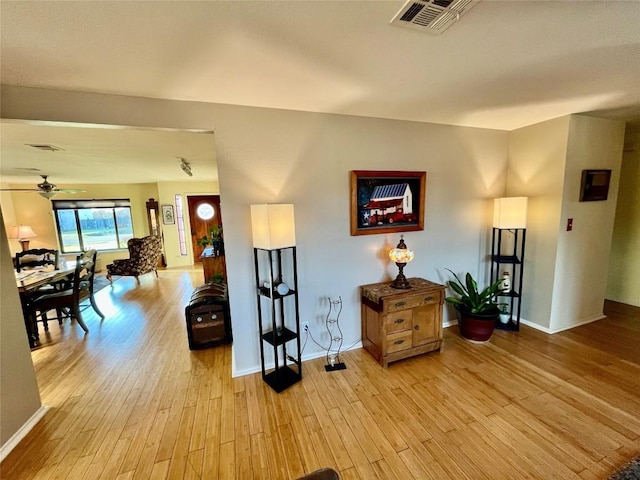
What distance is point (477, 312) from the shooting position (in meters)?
2.82

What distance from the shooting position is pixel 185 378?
7.95 ft

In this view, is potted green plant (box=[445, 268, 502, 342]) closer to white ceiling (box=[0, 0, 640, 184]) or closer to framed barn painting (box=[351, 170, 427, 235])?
framed barn painting (box=[351, 170, 427, 235])

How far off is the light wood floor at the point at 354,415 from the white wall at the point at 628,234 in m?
1.21

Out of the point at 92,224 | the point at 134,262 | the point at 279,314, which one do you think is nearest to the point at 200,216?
the point at 134,262

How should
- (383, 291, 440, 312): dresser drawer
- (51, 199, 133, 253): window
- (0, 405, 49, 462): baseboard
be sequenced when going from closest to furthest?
1. (0, 405, 49, 462): baseboard
2. (383, 291, 440, 312): dresser drawer
3. (51, 199, 133, 253): window

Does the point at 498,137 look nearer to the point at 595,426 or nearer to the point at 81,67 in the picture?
the point at 595,426

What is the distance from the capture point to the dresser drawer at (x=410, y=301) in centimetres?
241

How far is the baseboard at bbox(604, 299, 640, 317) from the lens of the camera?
3.42 metres

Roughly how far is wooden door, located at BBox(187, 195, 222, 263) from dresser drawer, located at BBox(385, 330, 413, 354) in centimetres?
617

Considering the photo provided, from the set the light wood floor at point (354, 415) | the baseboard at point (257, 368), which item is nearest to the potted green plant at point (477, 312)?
the light wood floor at point (354, 415)

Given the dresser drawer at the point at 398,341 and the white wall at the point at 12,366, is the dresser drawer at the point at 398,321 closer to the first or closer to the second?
the dresser drawer at the point at 398,341

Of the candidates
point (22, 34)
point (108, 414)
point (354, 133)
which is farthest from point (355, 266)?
point (22, 34)

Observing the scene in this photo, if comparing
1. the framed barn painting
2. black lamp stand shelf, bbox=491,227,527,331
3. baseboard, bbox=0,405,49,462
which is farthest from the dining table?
black lamp stand shelf, bbox=491,227,527,331

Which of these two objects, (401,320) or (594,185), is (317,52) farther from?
(594,185)
